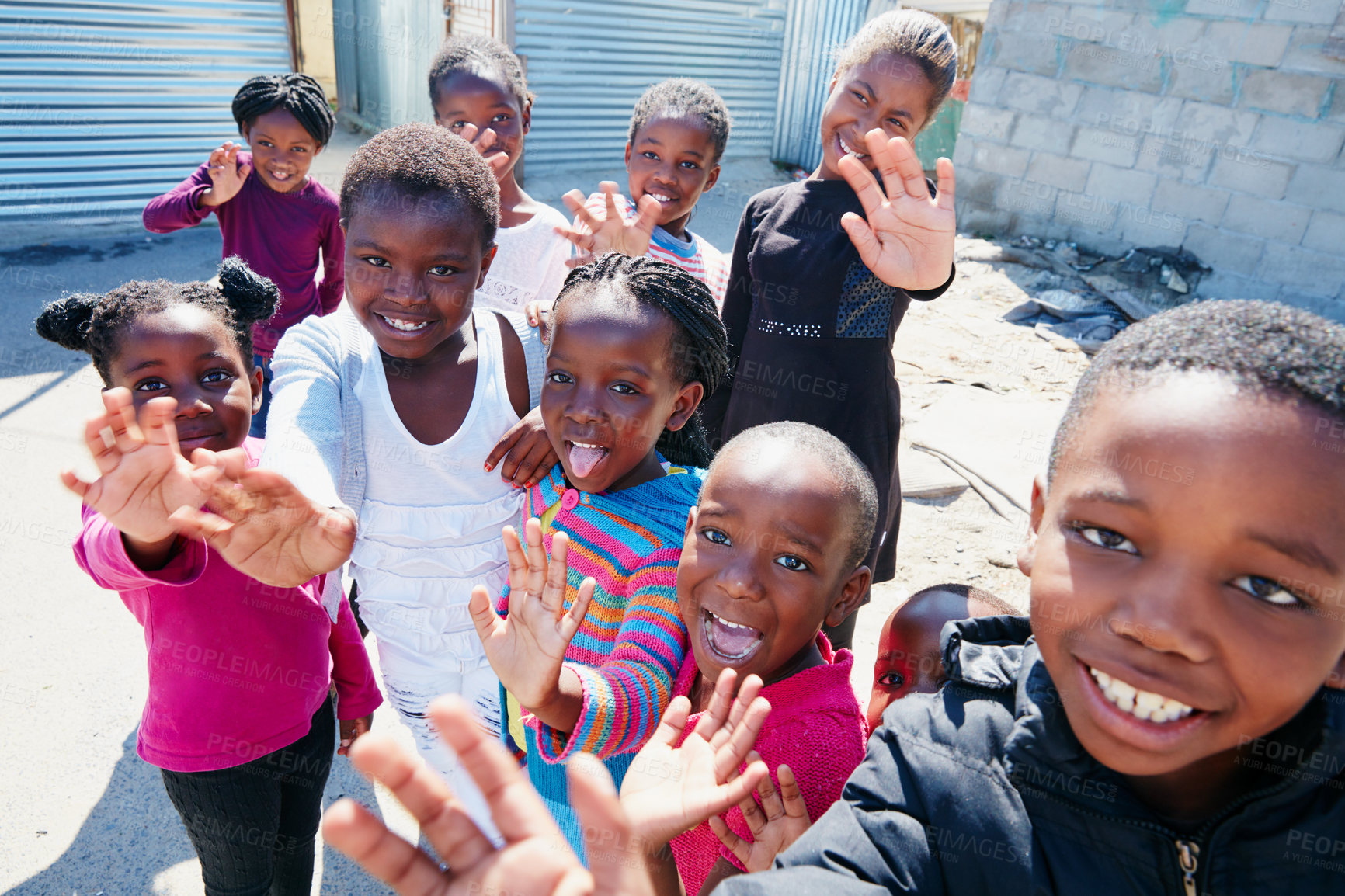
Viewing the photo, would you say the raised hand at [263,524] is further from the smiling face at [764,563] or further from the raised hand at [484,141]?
the raised hand at [484,141]

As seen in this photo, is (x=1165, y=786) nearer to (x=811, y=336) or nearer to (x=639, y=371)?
(x=639, y=371)

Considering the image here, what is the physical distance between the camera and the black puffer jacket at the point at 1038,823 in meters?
0.83

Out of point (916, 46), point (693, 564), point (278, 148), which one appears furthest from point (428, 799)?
point (278, 148)

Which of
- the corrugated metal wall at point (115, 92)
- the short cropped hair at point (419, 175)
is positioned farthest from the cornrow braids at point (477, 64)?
the corrugated metal wall at point (115, 92)

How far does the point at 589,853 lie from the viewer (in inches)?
33.0

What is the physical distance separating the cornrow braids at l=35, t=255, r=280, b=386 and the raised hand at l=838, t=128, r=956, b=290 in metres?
1.35

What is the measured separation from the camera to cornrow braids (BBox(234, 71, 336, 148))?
3289 millimetres

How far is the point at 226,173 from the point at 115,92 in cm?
475

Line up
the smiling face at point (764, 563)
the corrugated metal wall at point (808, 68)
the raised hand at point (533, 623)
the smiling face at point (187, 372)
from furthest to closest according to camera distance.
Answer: the corrugated metal wall at point (808, 68) → the smiling face at point (187, 372) → the smiling face at point (764, 563) → the raised hand at point (533, 623)

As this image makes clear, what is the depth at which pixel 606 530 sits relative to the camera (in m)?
1.57

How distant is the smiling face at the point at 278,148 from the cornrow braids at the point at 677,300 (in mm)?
2077

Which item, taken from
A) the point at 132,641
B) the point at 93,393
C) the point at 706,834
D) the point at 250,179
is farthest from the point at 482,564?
the point at 93,393

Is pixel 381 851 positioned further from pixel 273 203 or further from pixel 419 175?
pixel 273 203

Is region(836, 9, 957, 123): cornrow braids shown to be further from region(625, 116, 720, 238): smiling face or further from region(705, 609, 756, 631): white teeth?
region(705, 609, 756, 631): white teeth
